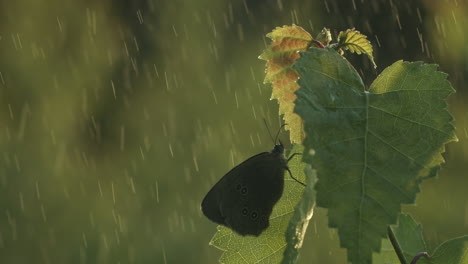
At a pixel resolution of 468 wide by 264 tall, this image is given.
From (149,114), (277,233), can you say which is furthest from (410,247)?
(149,114)

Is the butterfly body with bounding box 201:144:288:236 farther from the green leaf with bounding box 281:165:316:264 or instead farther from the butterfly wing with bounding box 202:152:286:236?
the green leaf with bounding box 281:165:316:264

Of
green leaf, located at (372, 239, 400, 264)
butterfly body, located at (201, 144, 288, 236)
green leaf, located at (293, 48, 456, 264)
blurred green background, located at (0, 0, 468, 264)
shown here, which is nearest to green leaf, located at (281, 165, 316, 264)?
green leaf, located at (293, 48, 456, 264)

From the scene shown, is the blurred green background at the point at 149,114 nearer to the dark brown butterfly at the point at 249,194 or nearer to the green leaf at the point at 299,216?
the dark brown butterfly at the point at 249,194

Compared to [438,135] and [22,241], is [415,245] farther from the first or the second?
[22,241]

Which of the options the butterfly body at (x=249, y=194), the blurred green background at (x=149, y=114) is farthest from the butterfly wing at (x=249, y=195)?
the blurred green background at (x=149, y=114)

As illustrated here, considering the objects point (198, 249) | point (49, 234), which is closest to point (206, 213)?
point (198, 249)
